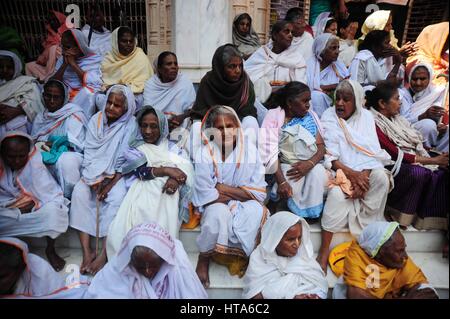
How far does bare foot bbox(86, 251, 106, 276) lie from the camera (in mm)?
2480

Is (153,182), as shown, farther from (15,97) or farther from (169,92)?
(15,97)

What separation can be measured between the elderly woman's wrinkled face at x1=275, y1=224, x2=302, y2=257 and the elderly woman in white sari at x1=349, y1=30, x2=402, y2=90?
2.12 m

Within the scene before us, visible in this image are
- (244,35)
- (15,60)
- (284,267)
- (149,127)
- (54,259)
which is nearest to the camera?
(284,267)

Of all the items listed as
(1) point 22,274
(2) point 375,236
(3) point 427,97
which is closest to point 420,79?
(3) point 427,97

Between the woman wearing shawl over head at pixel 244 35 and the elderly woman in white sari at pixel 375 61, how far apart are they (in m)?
1.14

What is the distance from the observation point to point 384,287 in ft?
7.39

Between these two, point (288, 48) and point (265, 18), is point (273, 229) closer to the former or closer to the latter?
point (288, 48)

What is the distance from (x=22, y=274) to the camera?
2184 mm

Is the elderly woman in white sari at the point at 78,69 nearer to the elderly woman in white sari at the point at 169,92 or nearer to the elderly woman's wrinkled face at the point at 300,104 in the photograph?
the elderly woman in white sari at the point at 169,92

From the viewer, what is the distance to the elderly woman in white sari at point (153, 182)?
8.29 ft

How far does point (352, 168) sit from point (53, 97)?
98.2 inches

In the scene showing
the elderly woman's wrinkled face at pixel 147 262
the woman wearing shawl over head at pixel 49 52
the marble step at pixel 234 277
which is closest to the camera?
the elderly woman's wrinkled face at pixel 147 262

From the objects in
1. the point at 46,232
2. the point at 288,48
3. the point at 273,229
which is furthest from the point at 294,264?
the point at 288,48

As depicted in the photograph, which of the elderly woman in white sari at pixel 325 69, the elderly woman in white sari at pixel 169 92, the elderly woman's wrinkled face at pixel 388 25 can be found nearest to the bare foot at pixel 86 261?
the elderly woman in white sari at pixel 169 92
